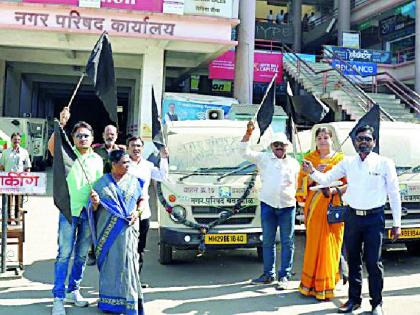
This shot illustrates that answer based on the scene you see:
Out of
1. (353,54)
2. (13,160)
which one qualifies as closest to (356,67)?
(353,54)

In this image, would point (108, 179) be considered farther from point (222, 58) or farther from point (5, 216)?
point (222, 58)

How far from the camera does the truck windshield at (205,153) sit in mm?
6566

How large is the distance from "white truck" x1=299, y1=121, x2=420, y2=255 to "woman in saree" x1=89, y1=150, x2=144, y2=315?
342 cm

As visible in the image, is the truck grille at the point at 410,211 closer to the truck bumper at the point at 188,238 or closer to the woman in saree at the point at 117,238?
the truck bumper at the point at 188,238

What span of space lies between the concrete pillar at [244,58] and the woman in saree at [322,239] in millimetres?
12188

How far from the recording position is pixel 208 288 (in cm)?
577

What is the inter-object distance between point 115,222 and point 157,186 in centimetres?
187

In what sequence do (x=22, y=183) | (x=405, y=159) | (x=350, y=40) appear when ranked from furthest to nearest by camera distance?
(x=350, y=40), (x=405, y=159), (x=22, y=183)

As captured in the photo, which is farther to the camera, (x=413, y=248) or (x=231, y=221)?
(x=413, y=248)

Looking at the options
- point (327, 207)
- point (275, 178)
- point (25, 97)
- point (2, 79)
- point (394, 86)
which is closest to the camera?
point (327, 207)

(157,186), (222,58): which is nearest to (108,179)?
(157,186)

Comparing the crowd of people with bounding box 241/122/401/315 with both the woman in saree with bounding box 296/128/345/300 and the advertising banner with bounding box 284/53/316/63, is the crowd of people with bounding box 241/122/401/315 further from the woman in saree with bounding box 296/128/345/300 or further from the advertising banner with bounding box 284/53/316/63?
the advertising banner with bounding box 284/53/316/63

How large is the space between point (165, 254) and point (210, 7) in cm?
1009

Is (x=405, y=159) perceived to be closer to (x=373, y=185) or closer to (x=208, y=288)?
(x=373, y=185)
